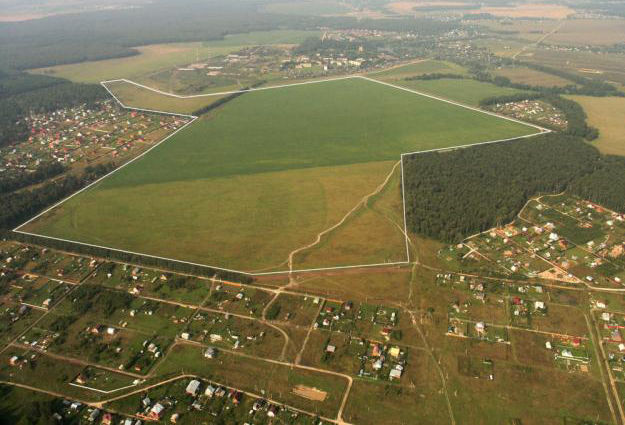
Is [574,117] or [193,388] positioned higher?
[574,117]

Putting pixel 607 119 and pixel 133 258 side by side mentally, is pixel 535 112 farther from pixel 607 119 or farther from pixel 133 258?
pixel 133 258

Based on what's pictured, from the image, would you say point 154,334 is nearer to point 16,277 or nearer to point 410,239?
point 16,277

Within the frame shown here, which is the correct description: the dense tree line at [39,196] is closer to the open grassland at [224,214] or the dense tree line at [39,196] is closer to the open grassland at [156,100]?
the open grassland at [224,214]

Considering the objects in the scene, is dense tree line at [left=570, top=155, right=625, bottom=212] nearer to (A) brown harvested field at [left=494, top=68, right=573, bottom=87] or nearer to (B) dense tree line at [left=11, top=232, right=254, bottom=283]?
(B) dense tree line at [left=11, top=232, right=254, bottom=283]

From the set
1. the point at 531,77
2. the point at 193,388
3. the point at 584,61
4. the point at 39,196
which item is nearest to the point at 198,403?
the point at 193,388

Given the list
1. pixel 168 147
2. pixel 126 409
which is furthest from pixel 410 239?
pixel 168 147
